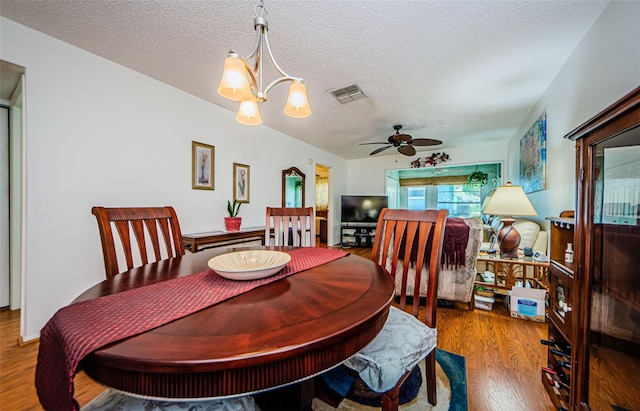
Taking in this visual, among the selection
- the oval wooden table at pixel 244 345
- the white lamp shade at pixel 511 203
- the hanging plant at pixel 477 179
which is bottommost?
the oval wooden table at pixel 244 345

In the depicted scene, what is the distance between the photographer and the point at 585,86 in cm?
179

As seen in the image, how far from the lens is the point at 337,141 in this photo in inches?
188

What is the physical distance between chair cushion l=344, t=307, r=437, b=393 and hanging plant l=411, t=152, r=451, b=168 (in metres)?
5.12

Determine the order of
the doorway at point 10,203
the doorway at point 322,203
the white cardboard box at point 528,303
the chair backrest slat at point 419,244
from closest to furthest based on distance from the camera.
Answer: the chair backrest slat at point 419,244
the white cardboard box at point 528,303
the doorway at point 10,203
the doorway at point 322,203

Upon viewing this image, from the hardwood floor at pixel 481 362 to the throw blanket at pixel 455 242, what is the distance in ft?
1.72

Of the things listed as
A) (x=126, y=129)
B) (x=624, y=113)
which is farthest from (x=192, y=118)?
(x=624, y=113)

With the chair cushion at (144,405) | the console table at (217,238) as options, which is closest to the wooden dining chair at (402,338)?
the chair cushion at (144,405)

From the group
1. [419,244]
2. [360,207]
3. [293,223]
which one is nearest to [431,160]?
[360,207]

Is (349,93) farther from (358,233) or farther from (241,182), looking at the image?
(358,233)

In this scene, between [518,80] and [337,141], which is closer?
[518,80]

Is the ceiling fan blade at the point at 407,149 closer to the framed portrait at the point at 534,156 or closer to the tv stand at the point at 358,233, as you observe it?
the framed portrait at the point at 534,156

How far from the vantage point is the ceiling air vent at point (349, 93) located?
8.62 ft

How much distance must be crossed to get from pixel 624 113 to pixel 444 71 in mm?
1913

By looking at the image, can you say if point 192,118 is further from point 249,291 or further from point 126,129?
point 249,291
